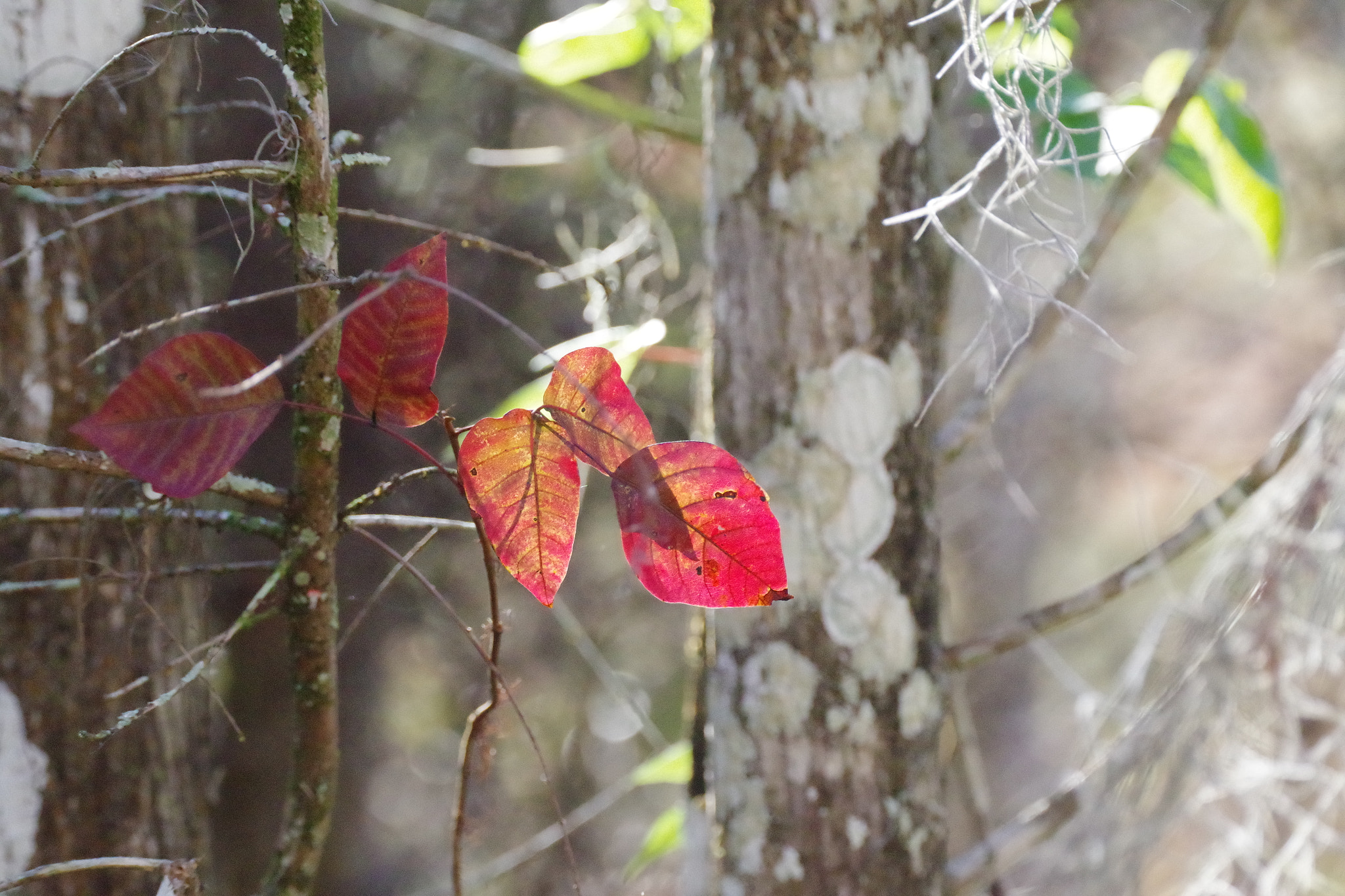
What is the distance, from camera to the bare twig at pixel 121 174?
303 millimetres

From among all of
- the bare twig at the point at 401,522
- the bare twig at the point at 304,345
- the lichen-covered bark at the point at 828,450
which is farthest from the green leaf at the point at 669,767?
the bare twig at the point at 304,345

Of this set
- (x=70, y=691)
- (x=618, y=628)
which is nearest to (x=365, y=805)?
(x=618, y=628)

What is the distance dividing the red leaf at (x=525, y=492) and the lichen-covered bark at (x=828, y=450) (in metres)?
0.26

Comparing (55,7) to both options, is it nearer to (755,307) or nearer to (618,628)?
(755,307)

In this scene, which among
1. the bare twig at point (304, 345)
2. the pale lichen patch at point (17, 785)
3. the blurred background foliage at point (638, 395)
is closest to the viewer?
the bare twig at point (304, 345)

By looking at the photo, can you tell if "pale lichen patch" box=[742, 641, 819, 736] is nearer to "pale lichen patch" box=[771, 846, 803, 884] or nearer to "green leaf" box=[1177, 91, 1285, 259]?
"pale lichen patch" box=[771, 846, 803, 884]

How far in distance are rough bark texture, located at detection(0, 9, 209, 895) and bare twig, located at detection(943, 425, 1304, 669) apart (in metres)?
0.48

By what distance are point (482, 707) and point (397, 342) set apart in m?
0.17

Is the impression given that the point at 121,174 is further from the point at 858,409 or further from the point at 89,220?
the point at 858,409

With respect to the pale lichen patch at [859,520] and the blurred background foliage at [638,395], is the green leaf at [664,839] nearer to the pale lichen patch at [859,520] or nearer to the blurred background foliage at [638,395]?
the blurred background foliage at [638,395]

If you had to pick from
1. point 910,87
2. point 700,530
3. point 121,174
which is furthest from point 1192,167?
point 121,174

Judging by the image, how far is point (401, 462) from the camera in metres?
1.67

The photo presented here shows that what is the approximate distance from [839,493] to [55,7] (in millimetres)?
535

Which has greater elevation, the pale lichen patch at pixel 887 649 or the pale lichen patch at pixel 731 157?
the pale lichen patch at pixel 731 157
